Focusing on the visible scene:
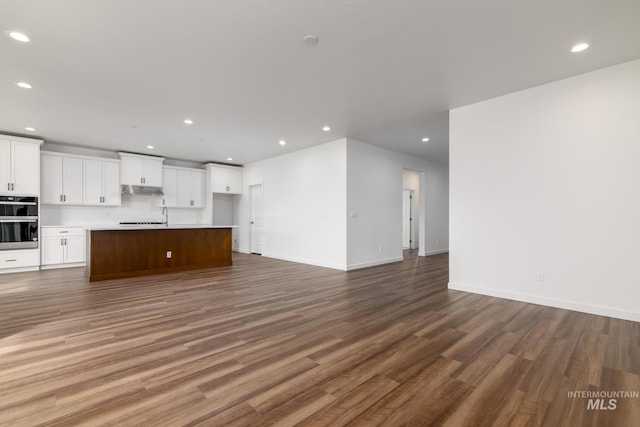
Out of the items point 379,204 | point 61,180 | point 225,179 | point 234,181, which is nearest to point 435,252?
point 379,204

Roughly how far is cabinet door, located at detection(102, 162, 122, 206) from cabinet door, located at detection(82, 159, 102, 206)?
3.1 inches

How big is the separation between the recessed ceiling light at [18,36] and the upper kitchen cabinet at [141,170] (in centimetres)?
507

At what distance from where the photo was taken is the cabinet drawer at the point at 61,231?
616 centimetres

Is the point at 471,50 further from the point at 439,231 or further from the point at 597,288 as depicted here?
the point at 439,231

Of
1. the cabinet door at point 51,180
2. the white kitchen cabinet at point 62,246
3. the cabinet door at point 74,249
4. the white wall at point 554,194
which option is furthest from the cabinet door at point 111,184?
the white wall at point 554,194

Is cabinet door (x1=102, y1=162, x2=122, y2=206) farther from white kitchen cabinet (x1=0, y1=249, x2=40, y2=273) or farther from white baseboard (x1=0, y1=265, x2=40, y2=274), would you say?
white baseboard (x1=0, y1=265, x2=40, y2=274)

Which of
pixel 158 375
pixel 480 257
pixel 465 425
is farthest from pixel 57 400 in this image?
pixel 480 257

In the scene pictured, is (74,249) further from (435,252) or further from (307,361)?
(435,252)

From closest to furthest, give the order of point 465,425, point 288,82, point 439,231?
point 465,425
point 288,82
point 439,231

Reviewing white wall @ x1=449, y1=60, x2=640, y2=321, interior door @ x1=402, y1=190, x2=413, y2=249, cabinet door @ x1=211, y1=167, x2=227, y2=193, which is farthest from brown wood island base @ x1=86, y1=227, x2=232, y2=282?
interior door @ x1=402, y1=190, x2=413, y2=249

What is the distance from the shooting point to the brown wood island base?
5206mm

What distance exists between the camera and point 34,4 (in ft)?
7.50

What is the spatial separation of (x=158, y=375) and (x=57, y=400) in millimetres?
543

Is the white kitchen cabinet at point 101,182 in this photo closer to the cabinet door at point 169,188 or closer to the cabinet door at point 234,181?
the cabinet door at point 169,188
